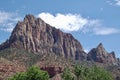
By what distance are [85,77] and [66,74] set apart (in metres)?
7.62

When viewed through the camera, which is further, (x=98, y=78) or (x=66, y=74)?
(x=66, y=74)

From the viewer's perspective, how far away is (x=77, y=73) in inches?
5738

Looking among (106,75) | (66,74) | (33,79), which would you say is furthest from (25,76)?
(106,75)

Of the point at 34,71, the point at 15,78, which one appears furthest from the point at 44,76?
the point at 15,78

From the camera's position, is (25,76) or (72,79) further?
(72,79)

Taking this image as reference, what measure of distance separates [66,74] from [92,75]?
11.5m

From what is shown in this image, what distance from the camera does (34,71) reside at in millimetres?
131250

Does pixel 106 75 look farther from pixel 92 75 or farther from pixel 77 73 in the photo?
pixel 77 73

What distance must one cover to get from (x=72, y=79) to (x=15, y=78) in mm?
19667

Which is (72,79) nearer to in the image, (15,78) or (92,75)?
(92,75)

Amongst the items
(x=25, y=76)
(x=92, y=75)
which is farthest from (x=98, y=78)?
(x=25, y=76)

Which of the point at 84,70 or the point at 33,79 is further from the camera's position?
the point at 84,70

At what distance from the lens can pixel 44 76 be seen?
13200cm

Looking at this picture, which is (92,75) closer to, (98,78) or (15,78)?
(98,78)
